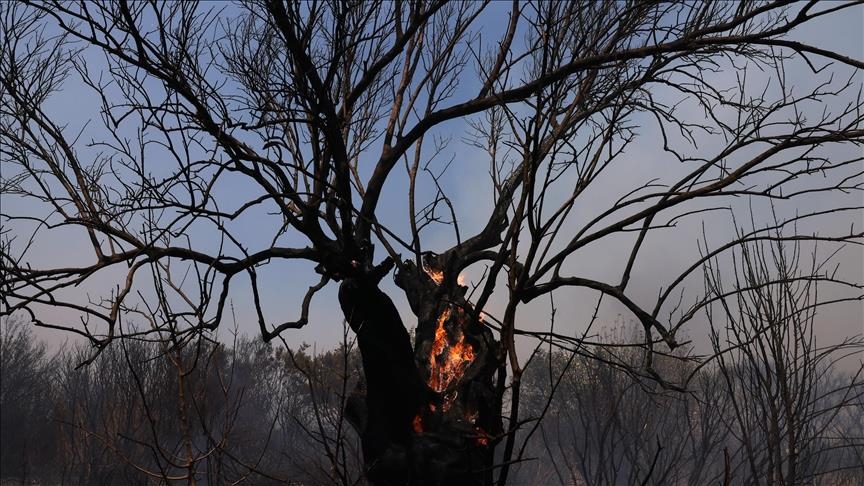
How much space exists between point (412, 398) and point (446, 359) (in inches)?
20.4

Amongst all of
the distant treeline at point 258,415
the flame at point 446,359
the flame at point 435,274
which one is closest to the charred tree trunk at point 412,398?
the flame at point 446,359

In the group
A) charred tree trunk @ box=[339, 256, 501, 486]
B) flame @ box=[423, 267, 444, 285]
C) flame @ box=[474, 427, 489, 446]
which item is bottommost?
flame @ box=[474, 427, 489, 446]

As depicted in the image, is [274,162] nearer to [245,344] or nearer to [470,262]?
[470,262]

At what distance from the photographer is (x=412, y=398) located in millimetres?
4859

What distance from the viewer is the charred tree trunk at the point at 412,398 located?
184 inches

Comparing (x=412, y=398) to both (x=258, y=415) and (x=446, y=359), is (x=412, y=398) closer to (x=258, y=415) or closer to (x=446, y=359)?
(x=446, y=359)

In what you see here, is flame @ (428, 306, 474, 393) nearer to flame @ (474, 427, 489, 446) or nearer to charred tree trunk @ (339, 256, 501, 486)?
charred tree trunk @ (339, 256, 501, 486)

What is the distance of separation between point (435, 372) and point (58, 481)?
25.2 m

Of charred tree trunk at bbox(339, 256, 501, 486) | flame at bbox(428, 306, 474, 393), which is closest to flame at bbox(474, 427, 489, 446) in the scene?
charred tree trunk at bbox(339, 256, 501, 486)

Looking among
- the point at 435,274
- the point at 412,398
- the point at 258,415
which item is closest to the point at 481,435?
the point at 412,398

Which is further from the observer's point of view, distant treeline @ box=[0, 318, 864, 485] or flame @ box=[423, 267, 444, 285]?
distant treeline @ box=[0, 318, 864, 485]

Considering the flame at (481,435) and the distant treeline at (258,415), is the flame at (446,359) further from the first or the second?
the distant treeline at (258,415)

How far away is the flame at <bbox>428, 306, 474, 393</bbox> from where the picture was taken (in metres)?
5.17

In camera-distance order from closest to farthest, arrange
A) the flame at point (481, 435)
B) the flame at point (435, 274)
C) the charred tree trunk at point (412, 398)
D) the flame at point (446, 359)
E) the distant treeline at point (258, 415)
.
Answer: the flame at point (481, 435), the charred tree trunk at point (412, 398), the flame at point (446, 359), the flame at point (435, 274), the distant treeline at point (258, 415)
